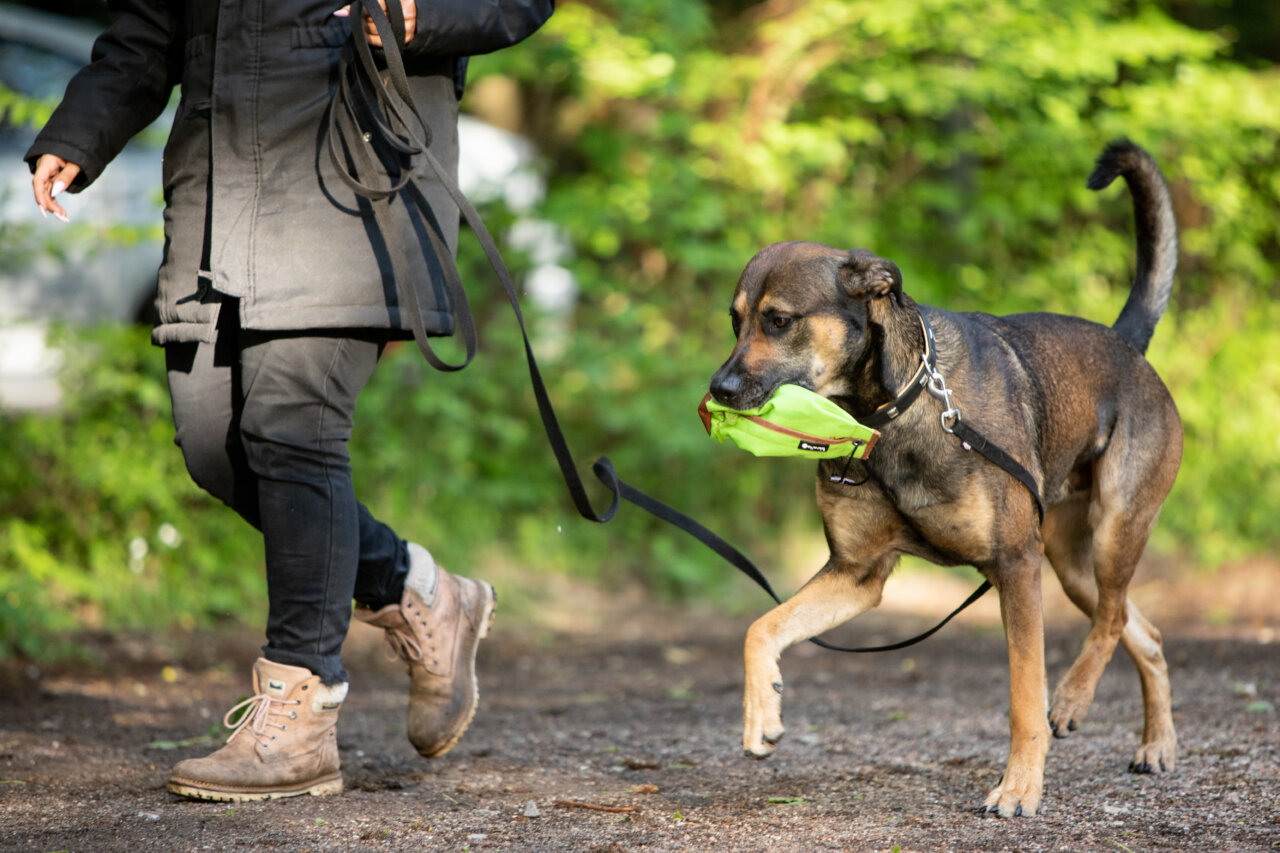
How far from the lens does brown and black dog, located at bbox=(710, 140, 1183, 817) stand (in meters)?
3.11

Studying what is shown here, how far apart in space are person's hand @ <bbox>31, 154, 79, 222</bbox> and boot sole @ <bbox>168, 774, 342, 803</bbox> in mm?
1521

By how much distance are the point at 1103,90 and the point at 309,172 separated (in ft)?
21.9

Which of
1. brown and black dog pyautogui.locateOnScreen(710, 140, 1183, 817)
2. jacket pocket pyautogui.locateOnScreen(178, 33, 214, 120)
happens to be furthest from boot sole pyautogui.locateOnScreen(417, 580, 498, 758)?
jacket pocket pyautogui.locateOnScreen(178, 33, 214, 120)

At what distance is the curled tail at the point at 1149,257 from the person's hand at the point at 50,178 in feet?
11.0

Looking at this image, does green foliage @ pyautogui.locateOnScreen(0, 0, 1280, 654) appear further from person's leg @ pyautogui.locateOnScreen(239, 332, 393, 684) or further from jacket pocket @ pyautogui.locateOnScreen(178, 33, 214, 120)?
jacket pocket @ pyautogui.locateOnScreen(178, 33, 214, 120)

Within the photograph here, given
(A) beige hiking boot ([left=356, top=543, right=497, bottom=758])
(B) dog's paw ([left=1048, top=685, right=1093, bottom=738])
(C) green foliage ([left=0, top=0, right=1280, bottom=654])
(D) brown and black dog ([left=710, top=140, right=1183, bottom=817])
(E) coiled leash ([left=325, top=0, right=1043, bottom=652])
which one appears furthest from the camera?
(C) green foliage ([left=0, top=0, right=1280, bottom=654])

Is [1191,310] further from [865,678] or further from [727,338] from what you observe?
[865,678]

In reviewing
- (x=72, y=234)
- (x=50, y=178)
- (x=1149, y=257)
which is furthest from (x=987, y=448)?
(x=72, y=234)

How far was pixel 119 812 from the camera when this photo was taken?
2951 millimetres

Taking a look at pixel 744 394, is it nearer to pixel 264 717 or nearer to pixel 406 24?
pixel 406 24

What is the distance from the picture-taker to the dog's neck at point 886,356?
10.5 feet

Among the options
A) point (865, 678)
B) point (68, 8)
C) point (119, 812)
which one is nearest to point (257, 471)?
point (119, 812)

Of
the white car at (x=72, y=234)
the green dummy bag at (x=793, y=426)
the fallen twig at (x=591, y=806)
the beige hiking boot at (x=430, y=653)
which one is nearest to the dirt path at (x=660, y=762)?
the fallen twig at (x=591, y=806)

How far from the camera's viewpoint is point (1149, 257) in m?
4.25
